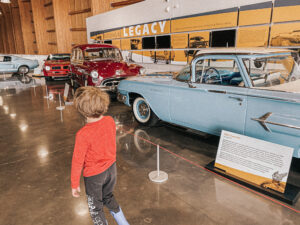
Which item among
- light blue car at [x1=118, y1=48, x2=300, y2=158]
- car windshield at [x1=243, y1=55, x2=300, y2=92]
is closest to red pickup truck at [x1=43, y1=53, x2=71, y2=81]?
light blue car at [x1=118, y1=48, x2=300, y2=158]

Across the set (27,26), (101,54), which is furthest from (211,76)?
(27,26)

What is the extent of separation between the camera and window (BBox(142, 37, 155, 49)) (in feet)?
34.0

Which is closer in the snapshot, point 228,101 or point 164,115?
point 228,101

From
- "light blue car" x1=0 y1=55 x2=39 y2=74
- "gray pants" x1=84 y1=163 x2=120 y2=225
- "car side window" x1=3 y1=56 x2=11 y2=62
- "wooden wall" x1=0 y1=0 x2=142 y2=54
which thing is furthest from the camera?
"wooden wall" x1=0 y1=0 x2=142 y2=54

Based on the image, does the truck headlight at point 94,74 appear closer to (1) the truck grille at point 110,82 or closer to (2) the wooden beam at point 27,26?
(1) the truck grille at point 110,82

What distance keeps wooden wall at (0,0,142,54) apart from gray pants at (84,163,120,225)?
1484cm

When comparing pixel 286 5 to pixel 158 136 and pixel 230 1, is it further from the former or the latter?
pixel 158 136

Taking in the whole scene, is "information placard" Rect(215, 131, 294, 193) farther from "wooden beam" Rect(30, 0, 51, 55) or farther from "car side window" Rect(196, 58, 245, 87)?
"wooden beam" Rect(30, 0, 51, 55)

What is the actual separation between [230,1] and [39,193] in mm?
7354

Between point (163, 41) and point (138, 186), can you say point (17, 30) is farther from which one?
point (138, 186)

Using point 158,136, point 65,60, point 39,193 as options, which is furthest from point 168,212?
point 65,60

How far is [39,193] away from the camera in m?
2.67

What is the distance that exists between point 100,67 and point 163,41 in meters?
4.06

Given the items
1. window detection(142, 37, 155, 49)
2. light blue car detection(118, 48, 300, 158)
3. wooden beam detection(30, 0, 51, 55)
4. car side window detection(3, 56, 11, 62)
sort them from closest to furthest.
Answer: light blue car detection(118, 48, 300, 158) < window detection(142, 37, 155, 49) < car side window detection(3, 56, 11, 62) < wooden beam detection(30, 0, 51, 55)
